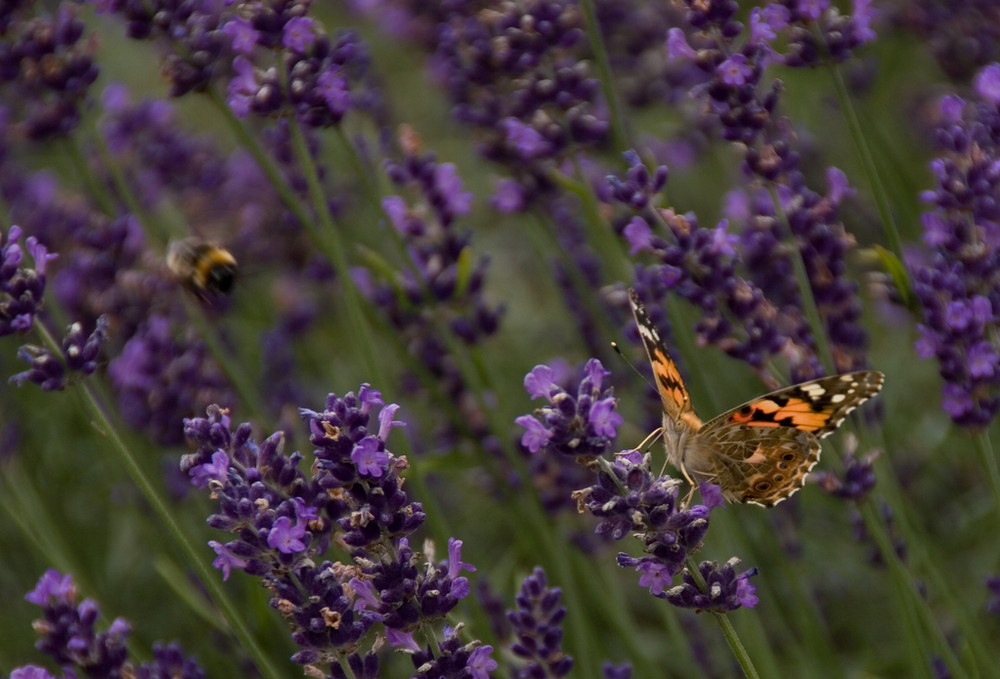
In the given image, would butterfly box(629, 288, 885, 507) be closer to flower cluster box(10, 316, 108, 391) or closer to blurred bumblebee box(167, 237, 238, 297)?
flower cluster box(10, 316, 108, 391)

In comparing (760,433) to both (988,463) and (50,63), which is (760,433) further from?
(50,63)

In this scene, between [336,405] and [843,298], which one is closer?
[336,405]

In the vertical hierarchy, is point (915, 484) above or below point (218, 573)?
below

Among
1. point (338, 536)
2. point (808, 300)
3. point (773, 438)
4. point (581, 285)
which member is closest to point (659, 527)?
point (338, 536)

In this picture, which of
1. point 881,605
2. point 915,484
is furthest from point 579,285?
point 881,605

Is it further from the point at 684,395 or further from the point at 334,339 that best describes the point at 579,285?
the point at 334,339

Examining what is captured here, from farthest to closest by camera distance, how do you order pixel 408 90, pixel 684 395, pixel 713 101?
pixel 408 90 → pixel 713 101 → pixel 684 395
